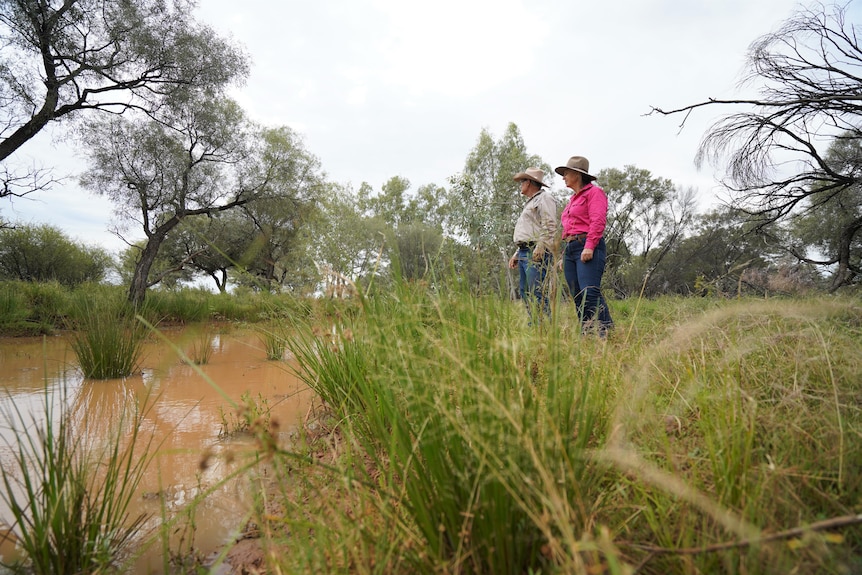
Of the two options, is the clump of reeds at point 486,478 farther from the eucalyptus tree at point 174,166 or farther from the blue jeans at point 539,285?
the eucalyptus tree at point 174,166

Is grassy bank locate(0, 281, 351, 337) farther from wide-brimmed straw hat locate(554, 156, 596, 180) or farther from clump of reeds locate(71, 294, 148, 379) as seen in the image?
wide-brimmed straw hat locate(554, 156, 596, 180)

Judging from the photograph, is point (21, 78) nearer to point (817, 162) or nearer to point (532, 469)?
point (532, 469)

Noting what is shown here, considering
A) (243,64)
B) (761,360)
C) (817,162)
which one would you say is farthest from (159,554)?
(243,64)

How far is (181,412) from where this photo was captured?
3.14m

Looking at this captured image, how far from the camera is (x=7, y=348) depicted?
5973 mm

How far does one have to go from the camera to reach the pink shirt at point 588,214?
3984 millimetres

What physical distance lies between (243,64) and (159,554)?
15279mm

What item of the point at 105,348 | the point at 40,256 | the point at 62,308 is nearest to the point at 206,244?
the point at 40,256

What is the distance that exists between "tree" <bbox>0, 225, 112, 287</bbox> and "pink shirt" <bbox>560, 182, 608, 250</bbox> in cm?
2652

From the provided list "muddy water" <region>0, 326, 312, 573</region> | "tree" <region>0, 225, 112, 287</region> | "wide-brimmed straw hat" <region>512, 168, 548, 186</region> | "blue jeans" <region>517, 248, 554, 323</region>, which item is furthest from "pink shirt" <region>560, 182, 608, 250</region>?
"tree" <region>0, 225, 112, 287</region>

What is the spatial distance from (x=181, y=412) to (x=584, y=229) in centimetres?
405

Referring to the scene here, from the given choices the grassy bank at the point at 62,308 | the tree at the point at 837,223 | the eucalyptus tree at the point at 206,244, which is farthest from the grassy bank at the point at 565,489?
the eucalyptus tree at the point at 206,244

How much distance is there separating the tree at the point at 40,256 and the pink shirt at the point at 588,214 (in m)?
26.5

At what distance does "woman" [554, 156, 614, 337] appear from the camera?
13.1 ft
